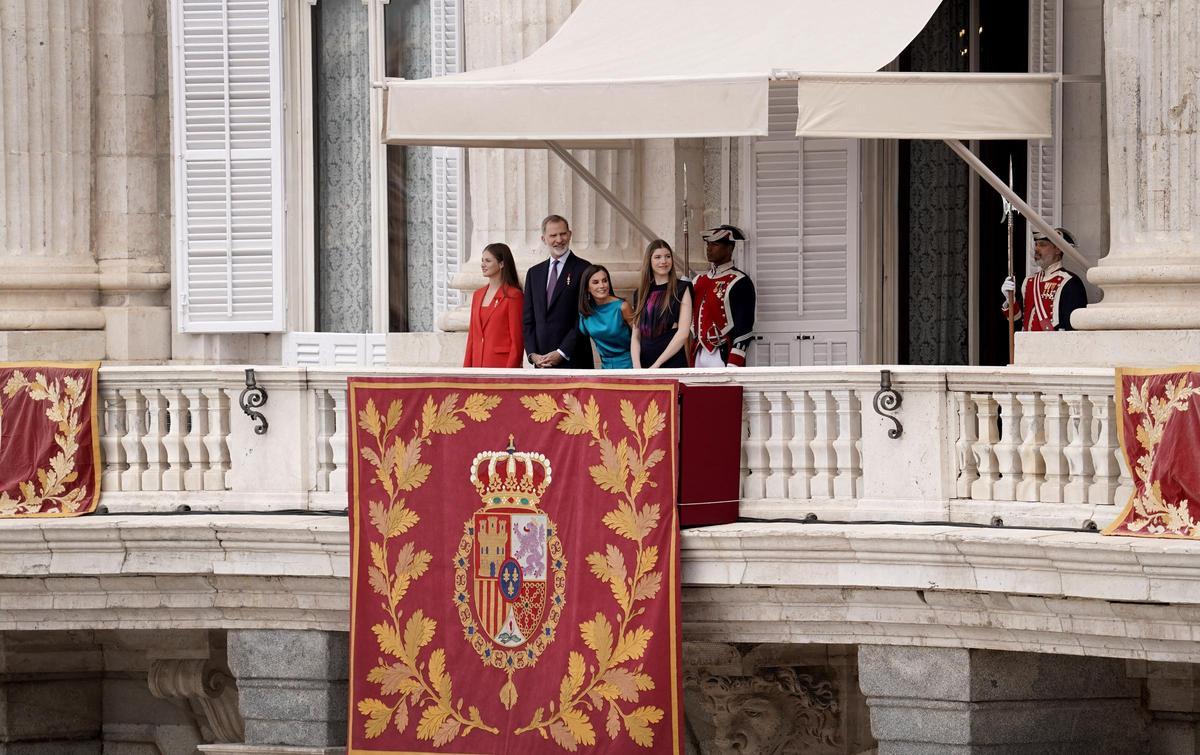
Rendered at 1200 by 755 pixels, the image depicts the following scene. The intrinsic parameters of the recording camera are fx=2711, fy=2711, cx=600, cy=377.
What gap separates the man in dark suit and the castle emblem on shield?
1.28 m

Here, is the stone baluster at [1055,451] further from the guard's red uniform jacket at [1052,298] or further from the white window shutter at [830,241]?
the white window shutter at [830,241]

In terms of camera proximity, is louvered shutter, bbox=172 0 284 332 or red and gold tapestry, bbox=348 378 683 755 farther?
louvered shutter, bbox=172 0 284 332

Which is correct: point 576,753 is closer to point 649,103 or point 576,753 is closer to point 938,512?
point 938,512

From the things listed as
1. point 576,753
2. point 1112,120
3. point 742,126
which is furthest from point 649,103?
point 576,753

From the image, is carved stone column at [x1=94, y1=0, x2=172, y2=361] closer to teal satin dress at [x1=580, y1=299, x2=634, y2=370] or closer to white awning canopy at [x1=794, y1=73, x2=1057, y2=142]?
teal satin dress at [x1=580, y1=299, x2=634, y2=370]

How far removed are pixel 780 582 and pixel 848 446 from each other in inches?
29.6

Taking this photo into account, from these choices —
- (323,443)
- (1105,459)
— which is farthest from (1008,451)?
(323,443)

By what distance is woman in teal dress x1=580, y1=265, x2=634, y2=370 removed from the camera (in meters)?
14.6

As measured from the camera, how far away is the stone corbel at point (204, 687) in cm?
1634

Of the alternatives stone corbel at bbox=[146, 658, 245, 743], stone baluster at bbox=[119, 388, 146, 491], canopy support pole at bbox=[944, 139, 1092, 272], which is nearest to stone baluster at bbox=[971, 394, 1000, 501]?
canopy support pole at bbox=[944, 139, 1092, 272]

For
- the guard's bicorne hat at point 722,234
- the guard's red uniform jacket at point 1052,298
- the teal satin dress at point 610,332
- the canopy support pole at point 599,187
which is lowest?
the teal satin dress at point 610,332

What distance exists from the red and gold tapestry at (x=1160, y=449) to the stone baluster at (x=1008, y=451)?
636 mm

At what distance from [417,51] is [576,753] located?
5849mm

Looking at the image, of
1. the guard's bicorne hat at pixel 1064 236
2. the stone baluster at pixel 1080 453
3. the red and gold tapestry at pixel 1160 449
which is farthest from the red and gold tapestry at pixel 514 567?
the guard's bicorne hat at pixel 1064 236
